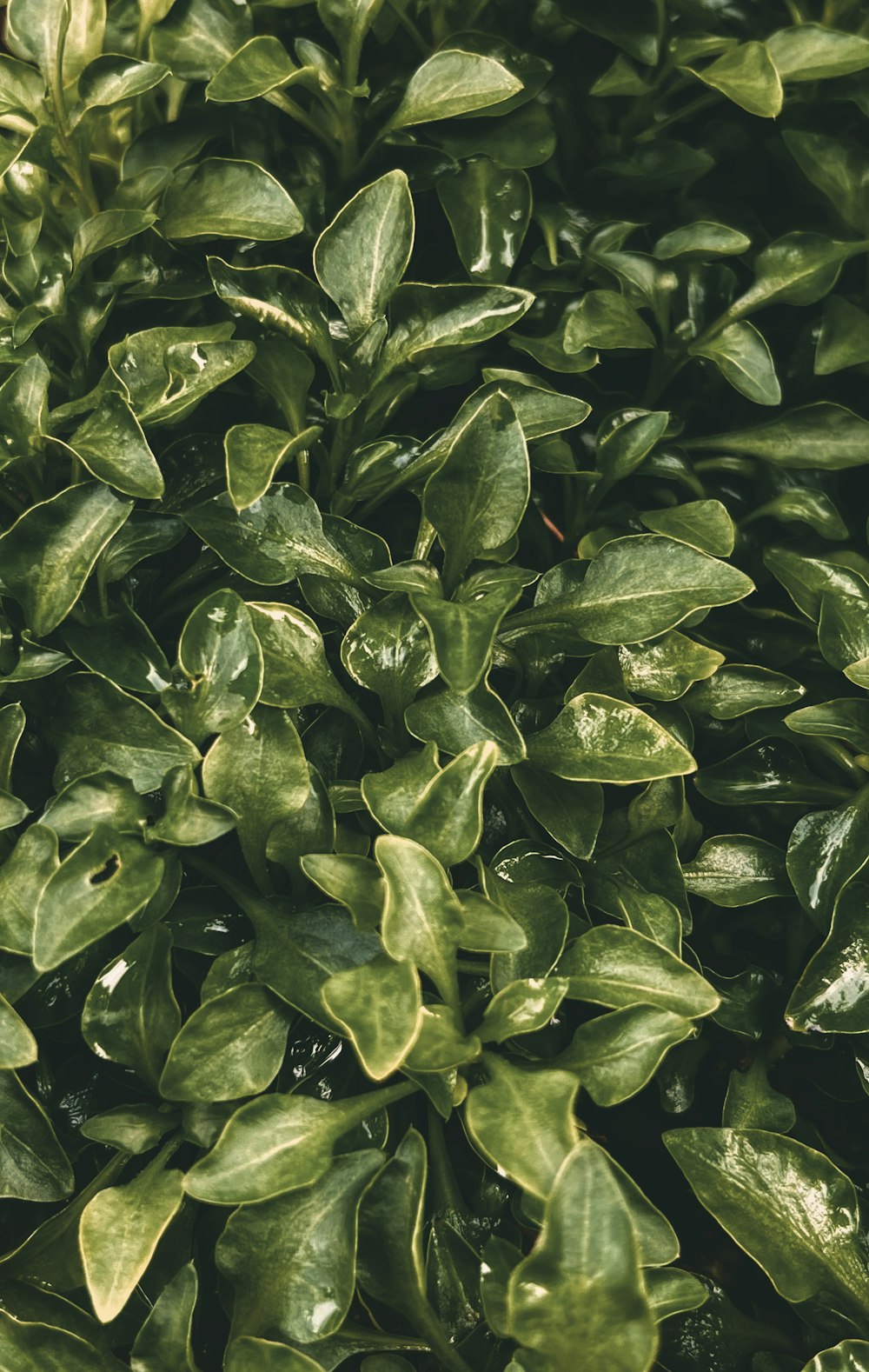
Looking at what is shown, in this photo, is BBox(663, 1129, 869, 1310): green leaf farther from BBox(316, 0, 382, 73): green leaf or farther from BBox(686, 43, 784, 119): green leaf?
BBox(316, 0, 382, 73): green leaf

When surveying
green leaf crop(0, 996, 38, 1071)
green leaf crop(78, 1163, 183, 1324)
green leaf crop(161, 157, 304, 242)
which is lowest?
green leaf crop(78, 1163, 183, 1324)

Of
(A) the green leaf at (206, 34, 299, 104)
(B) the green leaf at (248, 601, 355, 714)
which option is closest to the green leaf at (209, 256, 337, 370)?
(A) the green leaf at (206, 34, 299, 104)

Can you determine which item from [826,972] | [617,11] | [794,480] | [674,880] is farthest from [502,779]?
[617,11]

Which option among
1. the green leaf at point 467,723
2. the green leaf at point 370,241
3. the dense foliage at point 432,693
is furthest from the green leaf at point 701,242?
the green leaf at point 467,723

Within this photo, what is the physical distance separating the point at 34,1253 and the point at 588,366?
0.80m

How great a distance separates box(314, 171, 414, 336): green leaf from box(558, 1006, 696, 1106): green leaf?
1.83 ft

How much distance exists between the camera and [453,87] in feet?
2.80

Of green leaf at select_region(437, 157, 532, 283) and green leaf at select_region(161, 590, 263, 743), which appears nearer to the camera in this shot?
green leaf at select_region(161, 590, 263, 743)

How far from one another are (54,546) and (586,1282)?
56cm

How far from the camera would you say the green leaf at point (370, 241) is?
814mm

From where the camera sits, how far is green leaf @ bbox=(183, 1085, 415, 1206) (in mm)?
616

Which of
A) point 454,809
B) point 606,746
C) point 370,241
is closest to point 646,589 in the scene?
point 606,746

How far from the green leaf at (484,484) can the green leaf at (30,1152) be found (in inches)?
18.8

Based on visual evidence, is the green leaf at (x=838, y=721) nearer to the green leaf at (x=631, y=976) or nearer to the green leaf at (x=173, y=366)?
the green leaf at (x=631, y=976)
